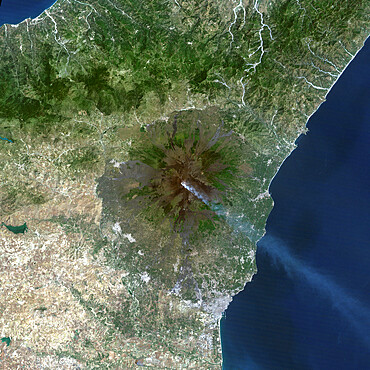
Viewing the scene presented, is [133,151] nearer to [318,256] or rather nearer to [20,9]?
[20,9]

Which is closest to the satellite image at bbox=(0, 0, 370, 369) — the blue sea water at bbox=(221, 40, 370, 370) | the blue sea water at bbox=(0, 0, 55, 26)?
the blue sea water at bbox=(0, 0, 55, 26)

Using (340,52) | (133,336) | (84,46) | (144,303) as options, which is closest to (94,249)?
(144,303)

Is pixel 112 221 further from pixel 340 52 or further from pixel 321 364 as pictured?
pixel 340 52

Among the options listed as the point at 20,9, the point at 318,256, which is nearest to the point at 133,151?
the point at 20,9

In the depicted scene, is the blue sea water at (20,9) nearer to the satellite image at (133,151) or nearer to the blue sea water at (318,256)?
the satellite image at (133,151)

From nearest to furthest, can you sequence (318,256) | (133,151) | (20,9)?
(133,151) → (20,9) → (318,256)

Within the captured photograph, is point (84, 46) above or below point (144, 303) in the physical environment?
above
